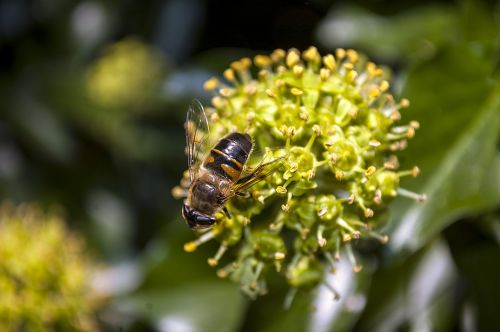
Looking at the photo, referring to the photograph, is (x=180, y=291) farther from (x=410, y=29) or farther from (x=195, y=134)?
(x=410, y=29)

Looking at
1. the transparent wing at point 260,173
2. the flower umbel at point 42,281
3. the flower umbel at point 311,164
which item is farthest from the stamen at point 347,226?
the flower umbel at point 42,281

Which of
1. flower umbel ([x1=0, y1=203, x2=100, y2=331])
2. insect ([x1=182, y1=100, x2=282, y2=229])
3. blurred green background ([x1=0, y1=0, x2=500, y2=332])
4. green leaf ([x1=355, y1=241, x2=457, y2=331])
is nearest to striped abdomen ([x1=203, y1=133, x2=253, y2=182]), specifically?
insect ([x1=182, y1=100, x2=282, y2=229])

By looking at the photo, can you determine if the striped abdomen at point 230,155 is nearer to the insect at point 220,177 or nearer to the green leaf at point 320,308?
the insect at point 220,177

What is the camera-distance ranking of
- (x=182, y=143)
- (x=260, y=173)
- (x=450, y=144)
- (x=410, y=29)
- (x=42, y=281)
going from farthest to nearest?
(x=182, y=143)
(x=42, y=281)
(x=410, y=29)
(x=450, y=144)
(x=260, y=173)

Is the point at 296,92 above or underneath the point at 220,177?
above

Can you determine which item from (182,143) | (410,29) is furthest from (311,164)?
(182,143)

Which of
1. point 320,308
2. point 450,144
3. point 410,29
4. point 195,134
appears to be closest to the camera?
point 195,134

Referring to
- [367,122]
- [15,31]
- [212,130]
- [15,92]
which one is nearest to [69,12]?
[15,31]

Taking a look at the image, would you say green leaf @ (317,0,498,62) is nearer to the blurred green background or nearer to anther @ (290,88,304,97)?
the blurred green background
